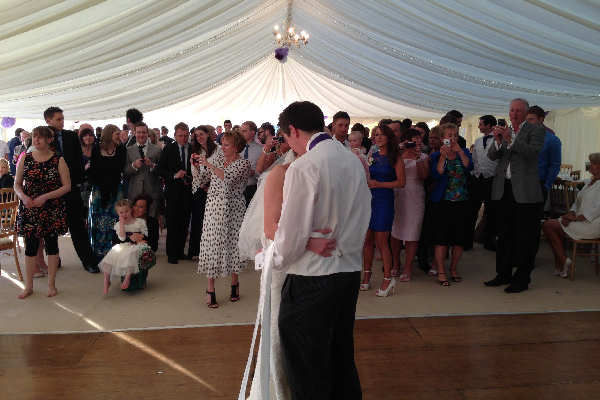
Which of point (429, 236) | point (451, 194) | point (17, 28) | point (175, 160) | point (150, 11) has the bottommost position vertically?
point (429, 236)

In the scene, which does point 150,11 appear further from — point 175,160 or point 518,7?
point 518,7

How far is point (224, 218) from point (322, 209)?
235 centimetres

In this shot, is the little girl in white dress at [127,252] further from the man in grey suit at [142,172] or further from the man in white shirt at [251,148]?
the man in white shirt at [251,148]

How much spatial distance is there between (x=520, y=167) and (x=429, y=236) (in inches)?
53.5

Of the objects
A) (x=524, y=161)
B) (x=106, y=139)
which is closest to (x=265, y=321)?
(x=524, y=161)

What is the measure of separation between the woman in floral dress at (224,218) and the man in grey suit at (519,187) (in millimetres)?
2411

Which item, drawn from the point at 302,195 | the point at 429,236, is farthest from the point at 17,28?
the point at 429,236

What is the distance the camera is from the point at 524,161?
14.1 feet

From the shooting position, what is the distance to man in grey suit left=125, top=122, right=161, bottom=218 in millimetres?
5699

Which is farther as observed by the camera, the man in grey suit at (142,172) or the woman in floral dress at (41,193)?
the man in grey suit at (142,172)

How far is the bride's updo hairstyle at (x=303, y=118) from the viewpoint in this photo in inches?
74.3

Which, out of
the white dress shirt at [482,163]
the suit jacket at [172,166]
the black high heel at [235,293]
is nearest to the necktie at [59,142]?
the suit jacket at [172,166]

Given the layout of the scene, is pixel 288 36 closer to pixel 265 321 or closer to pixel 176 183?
pixel 176 183

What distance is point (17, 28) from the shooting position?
2.74 meters
